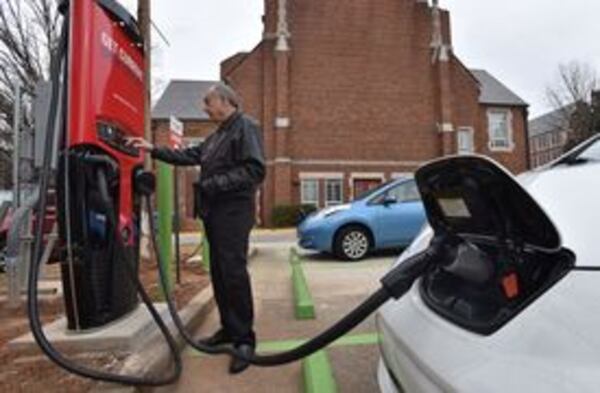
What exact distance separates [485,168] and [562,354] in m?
0.62

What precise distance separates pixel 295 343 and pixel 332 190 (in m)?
26.7

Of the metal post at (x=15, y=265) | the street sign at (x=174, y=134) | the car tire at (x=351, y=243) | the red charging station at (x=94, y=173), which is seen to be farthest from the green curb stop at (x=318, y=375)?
the car tire at (x=351, y=243)

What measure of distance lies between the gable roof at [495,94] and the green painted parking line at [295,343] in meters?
33.2

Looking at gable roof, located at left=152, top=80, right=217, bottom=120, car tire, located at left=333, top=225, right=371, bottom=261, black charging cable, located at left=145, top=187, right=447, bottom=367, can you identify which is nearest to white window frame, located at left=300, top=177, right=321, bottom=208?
gable roof, located at left=152, top=80, right=217, bottom=120

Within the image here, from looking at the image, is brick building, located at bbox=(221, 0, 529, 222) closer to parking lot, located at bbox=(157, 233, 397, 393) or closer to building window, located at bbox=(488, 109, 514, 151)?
building window, located at bbox=(488, 109, 514, 151)

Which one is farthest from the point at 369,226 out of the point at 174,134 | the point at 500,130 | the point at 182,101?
the point at 500,130

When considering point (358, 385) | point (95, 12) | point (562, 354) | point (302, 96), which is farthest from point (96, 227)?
point (302, 96)

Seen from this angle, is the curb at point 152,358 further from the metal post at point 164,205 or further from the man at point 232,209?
the metal post at point 164,205

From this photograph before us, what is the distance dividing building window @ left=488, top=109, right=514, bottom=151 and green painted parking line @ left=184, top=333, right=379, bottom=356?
1296 inches

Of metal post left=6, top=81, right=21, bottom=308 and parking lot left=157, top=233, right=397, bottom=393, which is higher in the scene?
metal post left=6, top=81, right=21, bottom=308

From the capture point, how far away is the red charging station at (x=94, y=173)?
3488 millimetres

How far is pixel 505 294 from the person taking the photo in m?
1.56

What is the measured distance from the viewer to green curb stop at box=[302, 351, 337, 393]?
3.10 metres

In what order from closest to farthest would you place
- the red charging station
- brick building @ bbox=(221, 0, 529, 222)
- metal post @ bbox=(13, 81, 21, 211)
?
the red charging station, metal post @ bbox=(13, 81, 21, 211), brick building @ bbox=(221, 0, 529, 222)
